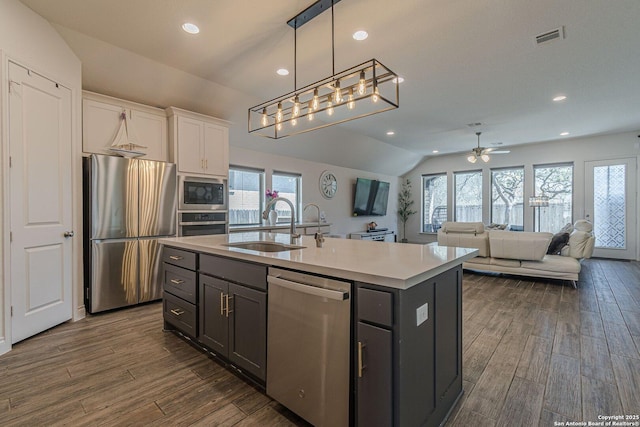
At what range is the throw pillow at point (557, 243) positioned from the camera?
186 inches

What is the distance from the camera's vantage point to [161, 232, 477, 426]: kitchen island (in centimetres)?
127

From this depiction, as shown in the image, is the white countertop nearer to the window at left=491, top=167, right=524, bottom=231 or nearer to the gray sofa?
the gray sofa

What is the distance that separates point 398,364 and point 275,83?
12.2ft

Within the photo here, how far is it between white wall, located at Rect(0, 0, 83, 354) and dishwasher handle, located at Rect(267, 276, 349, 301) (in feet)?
8.01

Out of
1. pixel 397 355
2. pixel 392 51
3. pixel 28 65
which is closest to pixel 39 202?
pixel 28 65

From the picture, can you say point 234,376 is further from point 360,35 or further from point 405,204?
point 405,204

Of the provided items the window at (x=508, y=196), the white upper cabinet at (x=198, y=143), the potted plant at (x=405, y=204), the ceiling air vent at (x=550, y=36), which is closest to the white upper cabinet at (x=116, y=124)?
the white upper cabinet at (x=198, y=143)

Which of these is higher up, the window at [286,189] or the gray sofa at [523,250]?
the window at [286,189]

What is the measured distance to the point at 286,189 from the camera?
6438 millimetres

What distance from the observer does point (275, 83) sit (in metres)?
3.96

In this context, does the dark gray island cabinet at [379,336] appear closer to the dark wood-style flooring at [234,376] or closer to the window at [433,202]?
the dark wood-style flooring at [234,376]

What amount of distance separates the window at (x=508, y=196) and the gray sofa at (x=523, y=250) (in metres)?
2.90

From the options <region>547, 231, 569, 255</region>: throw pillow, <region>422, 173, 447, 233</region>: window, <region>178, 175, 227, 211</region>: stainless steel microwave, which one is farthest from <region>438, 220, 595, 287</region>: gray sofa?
<region>422, 173, 447, 233</region>: window

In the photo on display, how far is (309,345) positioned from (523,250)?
4481 mm
